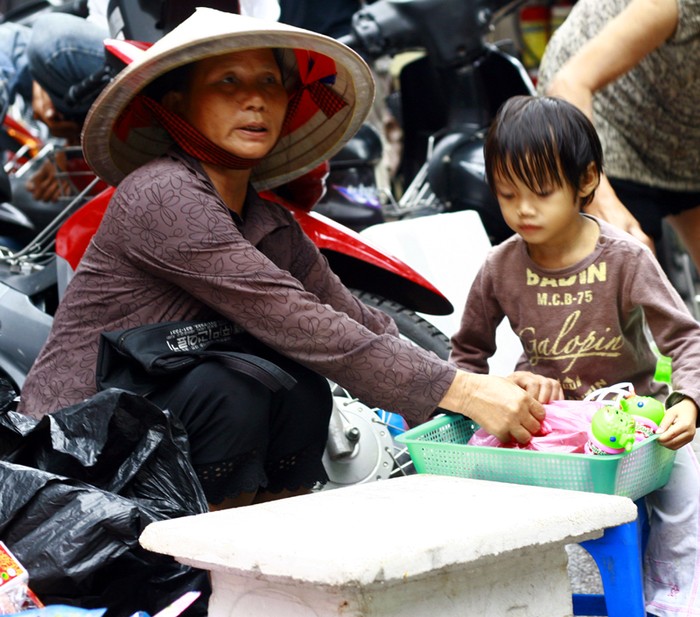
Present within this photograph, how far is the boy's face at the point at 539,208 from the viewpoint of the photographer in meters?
2.32

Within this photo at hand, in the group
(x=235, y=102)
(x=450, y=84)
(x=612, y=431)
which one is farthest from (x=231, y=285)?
(x=450, y=84)

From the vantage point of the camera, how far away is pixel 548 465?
2.04 metres

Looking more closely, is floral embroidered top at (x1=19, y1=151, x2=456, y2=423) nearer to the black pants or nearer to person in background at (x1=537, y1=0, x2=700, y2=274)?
the black pants

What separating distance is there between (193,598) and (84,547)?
0.25 m

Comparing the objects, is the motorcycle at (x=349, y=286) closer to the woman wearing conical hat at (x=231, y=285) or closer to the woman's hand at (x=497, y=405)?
the woman wearing conical hat at (x=231, y=285)

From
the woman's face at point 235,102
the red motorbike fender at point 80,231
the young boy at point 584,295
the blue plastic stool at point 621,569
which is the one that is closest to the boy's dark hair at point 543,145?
the young boy at point 584,295

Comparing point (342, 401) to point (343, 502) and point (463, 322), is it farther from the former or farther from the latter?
point (343, 502)

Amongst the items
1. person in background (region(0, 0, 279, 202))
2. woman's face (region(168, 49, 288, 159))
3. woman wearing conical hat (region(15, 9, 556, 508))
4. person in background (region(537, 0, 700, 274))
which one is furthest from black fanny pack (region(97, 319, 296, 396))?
person in background (region(0, 0, 279, 202))

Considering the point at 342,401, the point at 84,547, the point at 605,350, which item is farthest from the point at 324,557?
the point at 342,401

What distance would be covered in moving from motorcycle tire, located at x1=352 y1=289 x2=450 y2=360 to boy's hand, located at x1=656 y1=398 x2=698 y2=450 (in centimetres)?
107

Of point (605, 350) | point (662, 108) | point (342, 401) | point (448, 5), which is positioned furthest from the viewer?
point (448, 5)

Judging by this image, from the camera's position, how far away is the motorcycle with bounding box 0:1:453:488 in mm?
2836

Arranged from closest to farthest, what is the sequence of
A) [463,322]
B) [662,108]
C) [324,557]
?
1. [324,557]
2. [463,322]
3. [662,108]

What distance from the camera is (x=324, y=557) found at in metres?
1.51
